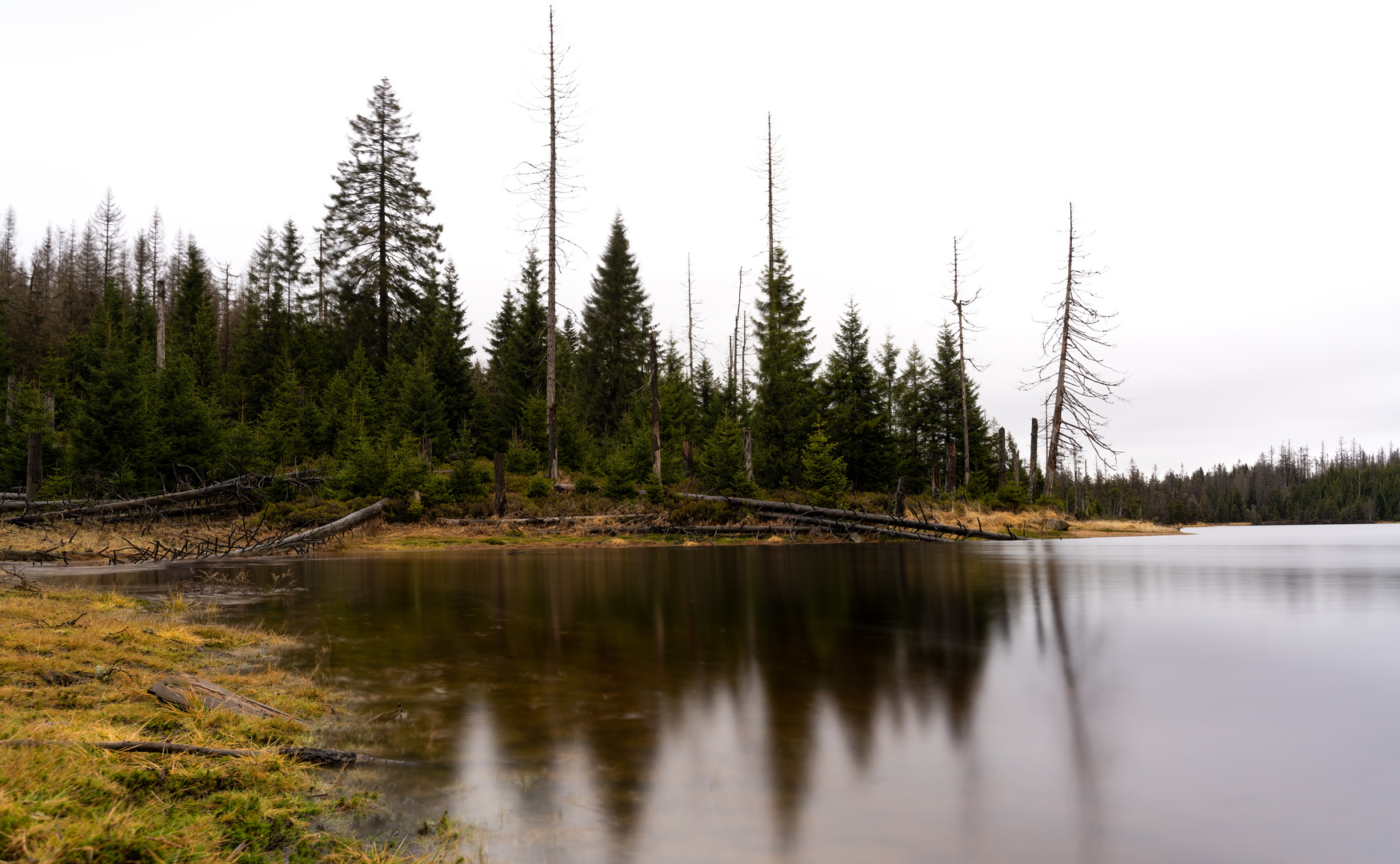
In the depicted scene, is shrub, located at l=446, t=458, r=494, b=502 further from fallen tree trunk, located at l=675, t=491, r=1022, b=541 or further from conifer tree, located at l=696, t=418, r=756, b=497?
conifer tree, located at l=696, t=418, r=756, b=497

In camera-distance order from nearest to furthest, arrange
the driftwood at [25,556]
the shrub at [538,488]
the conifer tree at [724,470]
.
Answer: the driftwood at [25,556] → the shrub at [538,488] → the conifer tree at [724,470]

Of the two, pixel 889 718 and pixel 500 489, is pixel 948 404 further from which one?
pixel 889 718

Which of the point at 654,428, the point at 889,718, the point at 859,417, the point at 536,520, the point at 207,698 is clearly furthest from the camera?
the point at 859,417

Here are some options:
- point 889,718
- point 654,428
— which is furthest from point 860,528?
point 889,718

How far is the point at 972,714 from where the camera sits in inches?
205

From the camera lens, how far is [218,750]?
3.58m

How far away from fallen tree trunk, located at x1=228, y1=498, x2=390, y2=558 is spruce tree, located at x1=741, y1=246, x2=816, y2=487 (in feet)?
55.5

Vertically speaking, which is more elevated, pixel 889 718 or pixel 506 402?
pixel 506 402

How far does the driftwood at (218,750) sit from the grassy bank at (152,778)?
0.14 feet

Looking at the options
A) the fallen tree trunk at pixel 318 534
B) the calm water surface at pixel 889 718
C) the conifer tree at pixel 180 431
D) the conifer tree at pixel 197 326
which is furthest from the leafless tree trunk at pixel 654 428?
the conifer tree at pixel 197 326

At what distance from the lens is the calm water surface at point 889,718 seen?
10.8 feet

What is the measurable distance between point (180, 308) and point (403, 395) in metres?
33.3

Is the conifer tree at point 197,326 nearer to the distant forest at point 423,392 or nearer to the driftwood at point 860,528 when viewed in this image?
the distant forest at point 423,392

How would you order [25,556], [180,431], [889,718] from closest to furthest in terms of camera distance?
1. [889,718]
2. [25,556]
3. [180,431]
